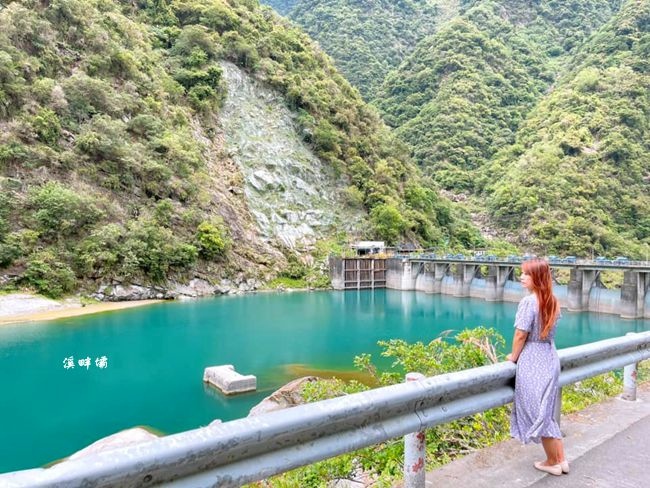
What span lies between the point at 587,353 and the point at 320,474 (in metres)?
2.48

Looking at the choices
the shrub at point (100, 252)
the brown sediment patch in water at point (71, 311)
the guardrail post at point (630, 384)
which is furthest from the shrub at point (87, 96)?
the guardrail post at point (630, 384)

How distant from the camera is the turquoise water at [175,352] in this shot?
44.8ft

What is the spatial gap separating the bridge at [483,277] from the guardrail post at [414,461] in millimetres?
34213

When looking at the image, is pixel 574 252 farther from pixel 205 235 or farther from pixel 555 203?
pixel 205 235

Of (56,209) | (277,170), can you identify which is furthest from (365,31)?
(56,209)

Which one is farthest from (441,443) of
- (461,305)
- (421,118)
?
(421,118)

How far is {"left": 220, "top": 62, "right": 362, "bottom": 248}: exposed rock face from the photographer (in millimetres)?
55000

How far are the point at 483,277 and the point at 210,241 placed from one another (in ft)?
92.0

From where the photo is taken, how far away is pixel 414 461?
295 cm

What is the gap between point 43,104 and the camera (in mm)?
41906

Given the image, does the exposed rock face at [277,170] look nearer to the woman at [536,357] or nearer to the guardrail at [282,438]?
the woman at [536,357]

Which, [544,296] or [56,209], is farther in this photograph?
[56,209]

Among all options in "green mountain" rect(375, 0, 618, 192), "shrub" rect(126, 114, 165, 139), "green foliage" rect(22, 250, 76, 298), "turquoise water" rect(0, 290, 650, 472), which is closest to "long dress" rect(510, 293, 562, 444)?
"turquoise water" rect(0, 290, 650, 472)

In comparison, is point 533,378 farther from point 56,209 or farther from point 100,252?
point 56,209
